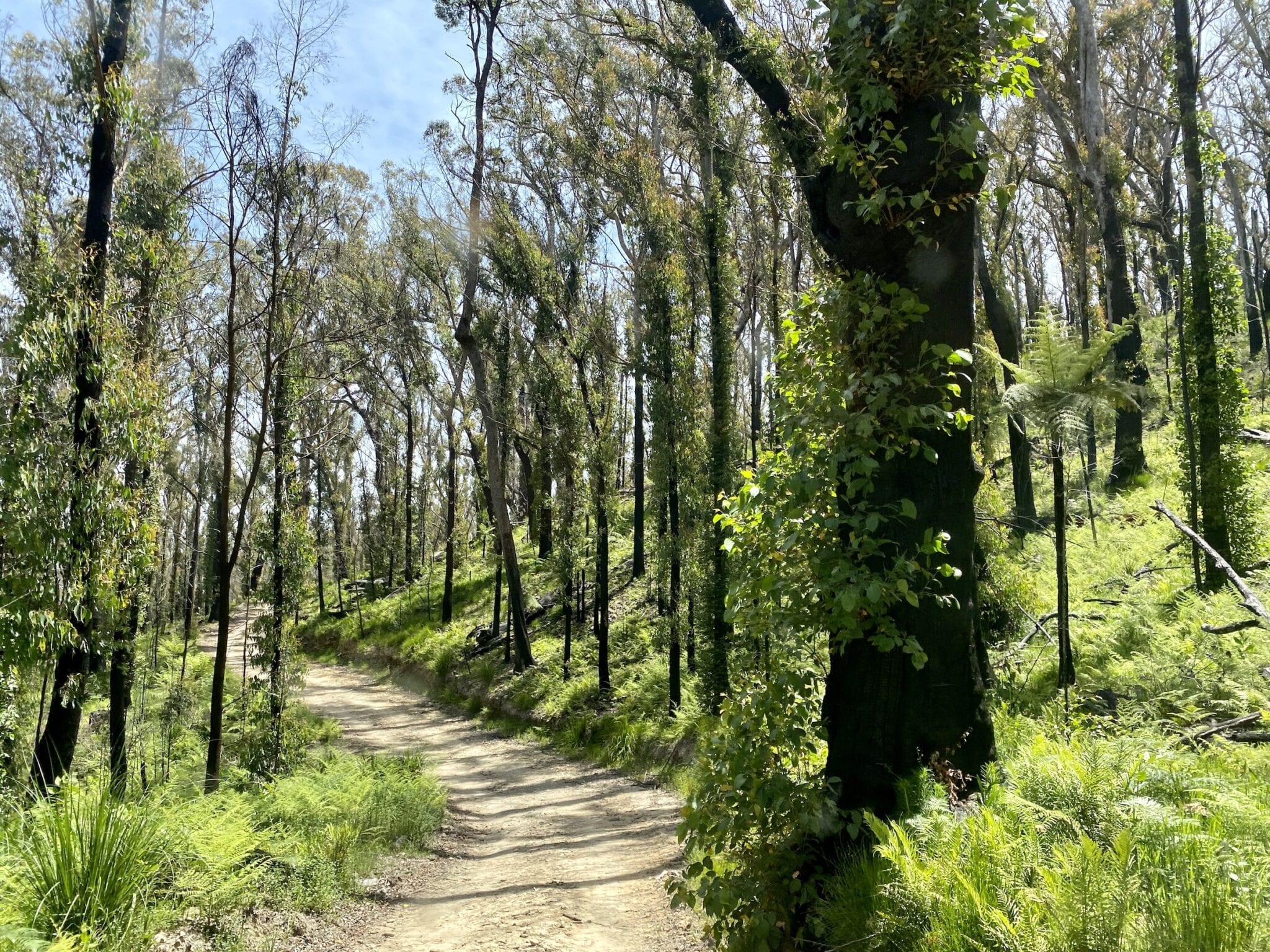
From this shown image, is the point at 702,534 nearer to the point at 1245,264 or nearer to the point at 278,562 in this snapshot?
the point at 278,562

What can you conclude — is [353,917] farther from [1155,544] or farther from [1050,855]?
[1155,544]

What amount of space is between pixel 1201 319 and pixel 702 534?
25.5 feet

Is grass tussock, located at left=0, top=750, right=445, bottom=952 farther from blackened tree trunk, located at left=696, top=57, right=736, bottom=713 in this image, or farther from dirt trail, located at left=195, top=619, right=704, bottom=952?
blackened tree trunk, located at left=696, top=57, right=736, bottom=713

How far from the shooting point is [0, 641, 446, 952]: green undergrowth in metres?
3.84

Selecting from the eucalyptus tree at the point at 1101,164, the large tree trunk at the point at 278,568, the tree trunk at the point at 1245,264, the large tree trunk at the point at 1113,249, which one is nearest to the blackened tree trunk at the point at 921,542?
the eucalyptus tree at the point at 1101,164

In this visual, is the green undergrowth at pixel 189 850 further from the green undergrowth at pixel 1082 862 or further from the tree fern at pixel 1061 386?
the tree fern at pixel 1061 386

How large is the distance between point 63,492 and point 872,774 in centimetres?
751

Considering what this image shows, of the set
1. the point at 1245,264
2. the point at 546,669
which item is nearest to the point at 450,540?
the point at 546,669

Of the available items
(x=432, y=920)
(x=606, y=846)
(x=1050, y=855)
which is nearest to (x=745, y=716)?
(x=1050, y=855)

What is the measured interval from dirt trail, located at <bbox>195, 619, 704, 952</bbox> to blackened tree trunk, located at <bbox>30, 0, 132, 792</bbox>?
13.2 ft

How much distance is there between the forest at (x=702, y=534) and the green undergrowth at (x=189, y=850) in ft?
0.12

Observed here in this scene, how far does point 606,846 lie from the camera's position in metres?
8.17

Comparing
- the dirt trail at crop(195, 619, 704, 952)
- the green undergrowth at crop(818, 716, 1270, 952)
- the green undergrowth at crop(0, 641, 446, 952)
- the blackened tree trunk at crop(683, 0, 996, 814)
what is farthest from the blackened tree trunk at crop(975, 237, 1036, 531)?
the green undergrowth at crop(0, 641, 446, 952)

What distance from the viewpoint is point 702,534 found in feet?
41.5
